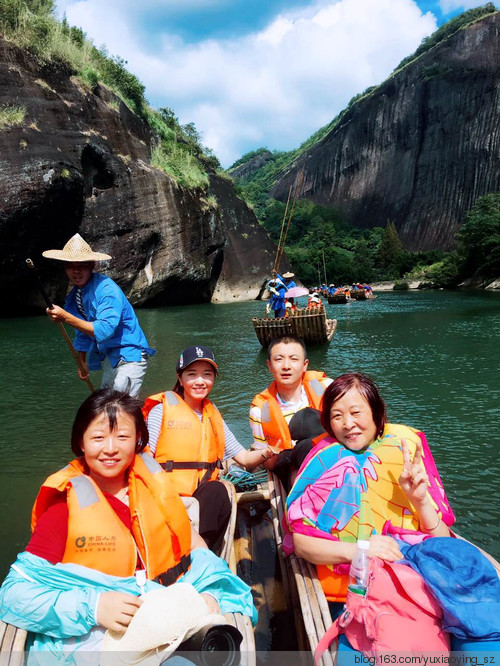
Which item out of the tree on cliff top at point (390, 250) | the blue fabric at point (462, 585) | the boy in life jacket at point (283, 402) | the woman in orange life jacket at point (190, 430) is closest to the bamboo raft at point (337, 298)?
the tree on cliff top at point (390, 250)

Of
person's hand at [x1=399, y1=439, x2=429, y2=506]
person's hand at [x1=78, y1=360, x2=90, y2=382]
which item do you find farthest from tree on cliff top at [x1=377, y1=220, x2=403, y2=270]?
person's hand at [x1=399, y1=439, x2=429, y2=506]

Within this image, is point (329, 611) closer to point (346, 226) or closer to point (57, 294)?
point (57, 294)

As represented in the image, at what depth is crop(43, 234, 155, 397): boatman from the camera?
366cm

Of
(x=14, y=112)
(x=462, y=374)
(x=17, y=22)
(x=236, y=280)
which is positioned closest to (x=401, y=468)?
(x=462, y=374)

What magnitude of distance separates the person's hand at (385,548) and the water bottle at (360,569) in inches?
1.0

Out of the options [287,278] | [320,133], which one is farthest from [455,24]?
[287,278]

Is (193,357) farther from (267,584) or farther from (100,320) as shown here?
(267,584)

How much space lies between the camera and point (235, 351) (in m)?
12.2

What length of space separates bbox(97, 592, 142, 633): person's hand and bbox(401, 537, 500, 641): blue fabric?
99 centimetres

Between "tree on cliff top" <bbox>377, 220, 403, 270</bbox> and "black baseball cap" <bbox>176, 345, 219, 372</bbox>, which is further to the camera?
"tree on cliff top" <bbox>377, 220, 403, 270</bbox>

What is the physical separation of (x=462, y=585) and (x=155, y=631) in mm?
1000

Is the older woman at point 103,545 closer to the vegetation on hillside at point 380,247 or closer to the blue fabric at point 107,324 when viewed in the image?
the blue fabric at point 107,324

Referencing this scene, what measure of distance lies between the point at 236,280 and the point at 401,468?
3336 centimetres

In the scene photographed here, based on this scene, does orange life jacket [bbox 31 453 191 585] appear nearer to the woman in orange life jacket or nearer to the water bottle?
the water bottle
